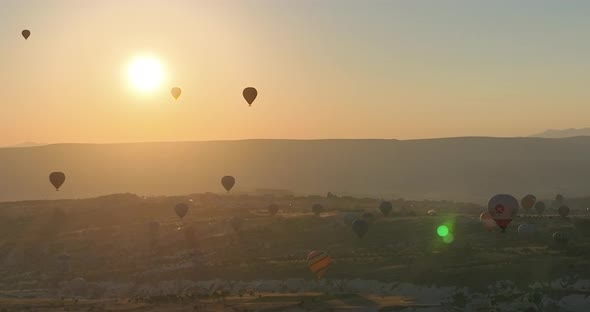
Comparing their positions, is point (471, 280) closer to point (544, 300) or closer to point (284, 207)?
point (544, 300)

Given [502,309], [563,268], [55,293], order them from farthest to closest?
[55,293] < [563,268] < [502,309]

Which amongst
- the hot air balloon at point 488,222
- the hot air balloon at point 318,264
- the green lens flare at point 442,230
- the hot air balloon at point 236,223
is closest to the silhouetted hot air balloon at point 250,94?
the hot air balloon at point 236,223

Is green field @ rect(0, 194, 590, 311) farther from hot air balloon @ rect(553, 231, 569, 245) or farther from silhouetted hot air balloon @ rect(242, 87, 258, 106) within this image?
silhouetted hot air balloon @ rect(242, 87, 258, 106)

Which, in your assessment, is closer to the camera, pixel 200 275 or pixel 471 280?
pixel 471 280

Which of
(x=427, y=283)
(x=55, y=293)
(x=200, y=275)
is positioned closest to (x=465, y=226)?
(x=427, y=283)

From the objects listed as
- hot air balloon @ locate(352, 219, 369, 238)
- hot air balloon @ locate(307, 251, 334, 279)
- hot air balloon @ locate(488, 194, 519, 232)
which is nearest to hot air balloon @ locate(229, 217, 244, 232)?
hot air balloon @ locate(352, 219, 369, 238)

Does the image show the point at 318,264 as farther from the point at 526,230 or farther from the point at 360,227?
the point at 526,230

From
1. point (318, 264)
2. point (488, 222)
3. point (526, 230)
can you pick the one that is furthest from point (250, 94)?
point (526, 230)
